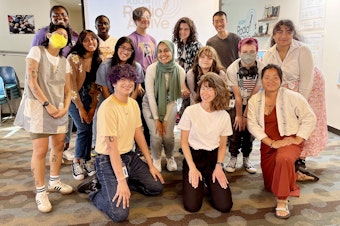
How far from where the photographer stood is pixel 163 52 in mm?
2402

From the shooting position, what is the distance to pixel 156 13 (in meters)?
4.02

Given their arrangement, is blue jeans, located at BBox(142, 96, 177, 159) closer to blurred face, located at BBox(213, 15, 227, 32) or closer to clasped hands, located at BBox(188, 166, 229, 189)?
clasped hands, located at BBox(188, 166, 229, 189)

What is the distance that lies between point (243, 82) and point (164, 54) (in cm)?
74

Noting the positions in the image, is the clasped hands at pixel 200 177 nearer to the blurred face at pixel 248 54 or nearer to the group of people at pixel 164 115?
the group of people at pixel 164 115

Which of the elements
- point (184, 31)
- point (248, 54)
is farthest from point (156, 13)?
point (248, 54)

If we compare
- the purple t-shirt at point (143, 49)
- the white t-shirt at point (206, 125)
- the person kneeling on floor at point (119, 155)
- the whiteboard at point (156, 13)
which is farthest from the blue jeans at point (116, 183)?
the whiteboard at point (156, 13)

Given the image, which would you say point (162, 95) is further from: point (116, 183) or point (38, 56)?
point (38, 56)

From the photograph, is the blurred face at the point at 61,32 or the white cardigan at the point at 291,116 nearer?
the blurred face at the point at 61,32

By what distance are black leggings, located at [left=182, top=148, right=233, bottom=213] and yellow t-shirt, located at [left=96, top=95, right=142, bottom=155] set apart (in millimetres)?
494

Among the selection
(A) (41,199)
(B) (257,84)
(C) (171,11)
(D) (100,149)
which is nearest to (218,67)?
(B) (257,84)

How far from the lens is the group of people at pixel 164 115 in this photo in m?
1.92

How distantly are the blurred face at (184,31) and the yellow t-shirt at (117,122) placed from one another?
1.05 metres

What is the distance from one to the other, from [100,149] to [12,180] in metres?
1.14

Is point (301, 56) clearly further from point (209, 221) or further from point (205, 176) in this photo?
point (209, 221)
